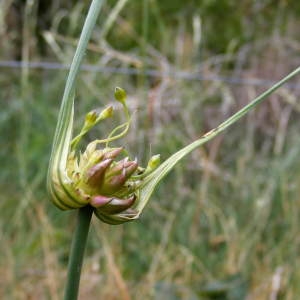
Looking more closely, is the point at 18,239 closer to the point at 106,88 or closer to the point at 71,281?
the point at 106,88

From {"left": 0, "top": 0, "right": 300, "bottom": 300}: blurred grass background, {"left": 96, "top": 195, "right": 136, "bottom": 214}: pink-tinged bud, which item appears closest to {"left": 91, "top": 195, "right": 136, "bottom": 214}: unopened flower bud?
{"left": 96, "top": 195, "right": 136, "bottom": 214}: pink-tinged bud

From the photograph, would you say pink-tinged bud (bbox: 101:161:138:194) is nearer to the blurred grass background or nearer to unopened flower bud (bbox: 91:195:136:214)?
unopened flower bud (bbox: 91:195:136:214)

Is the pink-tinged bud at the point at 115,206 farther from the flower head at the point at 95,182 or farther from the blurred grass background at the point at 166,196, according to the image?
the blurred grass background at the point at 166,196

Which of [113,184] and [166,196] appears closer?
[113,184]

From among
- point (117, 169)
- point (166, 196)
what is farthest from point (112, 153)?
point (166, 196)

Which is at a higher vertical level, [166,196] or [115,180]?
[115,180]

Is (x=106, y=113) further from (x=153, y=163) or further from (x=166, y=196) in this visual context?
(x=166, y=196)

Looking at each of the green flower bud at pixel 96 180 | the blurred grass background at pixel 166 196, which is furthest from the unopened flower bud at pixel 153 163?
the blurred grass background at pixel 166 196

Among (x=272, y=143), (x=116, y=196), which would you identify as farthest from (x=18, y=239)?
(x=116, y=196)
